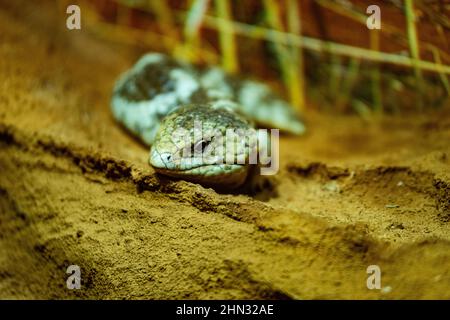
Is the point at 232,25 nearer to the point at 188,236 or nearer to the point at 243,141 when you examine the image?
the point at 243,141

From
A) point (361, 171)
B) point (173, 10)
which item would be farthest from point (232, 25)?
point (361, 171)

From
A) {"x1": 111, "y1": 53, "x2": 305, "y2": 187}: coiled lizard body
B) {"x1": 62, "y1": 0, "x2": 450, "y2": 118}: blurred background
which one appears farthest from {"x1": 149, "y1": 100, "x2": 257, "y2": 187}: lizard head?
{"x1": 62, "y1": 0, "x2": 450, "y2": 118}: blurred background

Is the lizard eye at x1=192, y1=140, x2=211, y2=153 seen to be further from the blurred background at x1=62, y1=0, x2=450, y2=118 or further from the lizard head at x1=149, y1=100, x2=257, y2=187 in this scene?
the blurred background at x1=62, y1=0, x2=450, y2=118

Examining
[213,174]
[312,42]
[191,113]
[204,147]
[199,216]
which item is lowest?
[199,216]

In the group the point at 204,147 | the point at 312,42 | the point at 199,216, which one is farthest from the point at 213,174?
the point at 312,42

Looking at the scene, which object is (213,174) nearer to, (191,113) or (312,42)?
(191,113)
